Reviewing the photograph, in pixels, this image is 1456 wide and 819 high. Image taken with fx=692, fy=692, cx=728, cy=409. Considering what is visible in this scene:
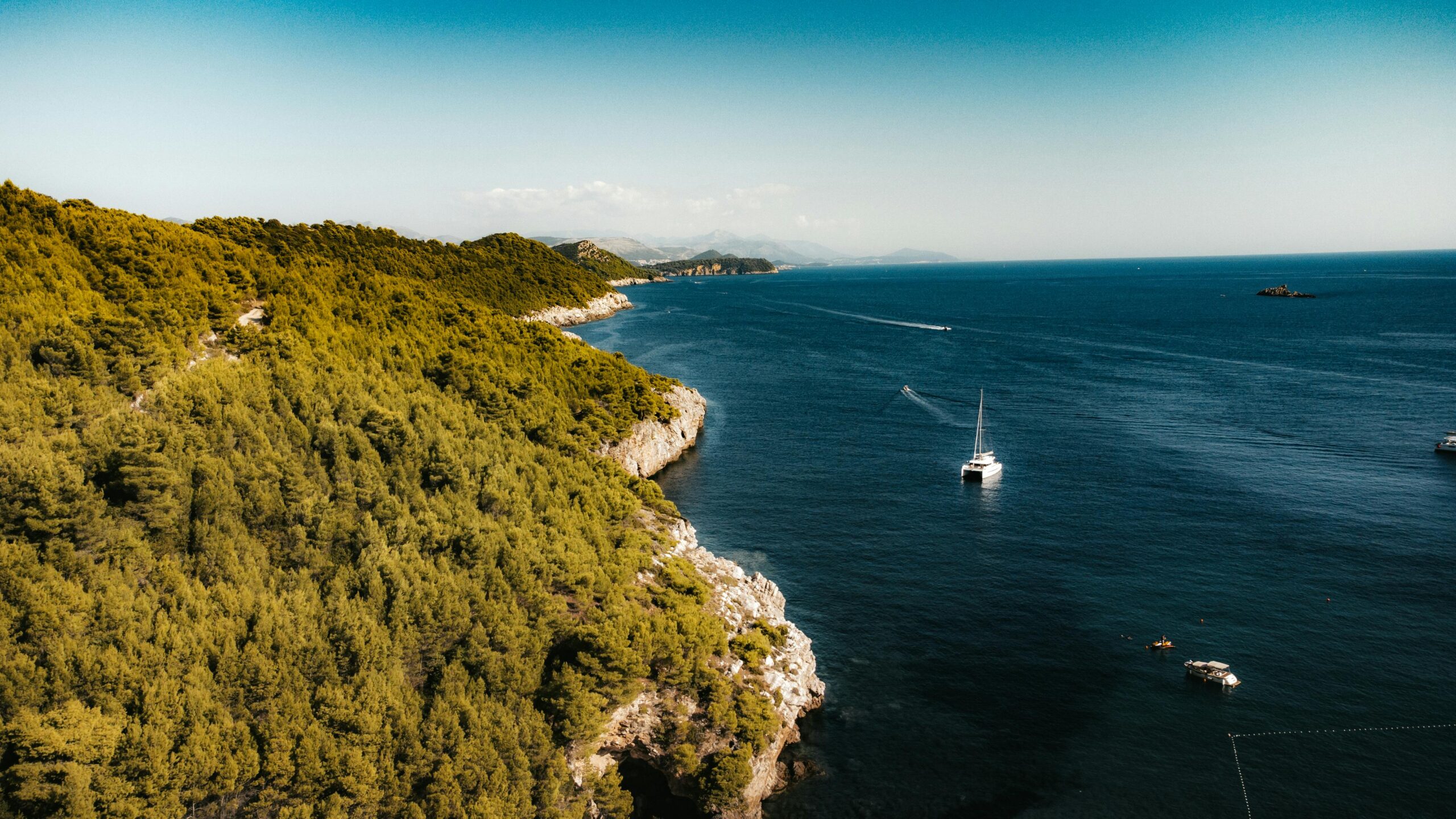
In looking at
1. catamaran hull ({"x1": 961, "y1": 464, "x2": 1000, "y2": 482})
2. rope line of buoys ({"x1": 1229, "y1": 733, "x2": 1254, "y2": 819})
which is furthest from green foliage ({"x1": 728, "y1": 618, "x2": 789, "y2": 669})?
catamaran hull ({"x1": 961, "y1": 464, "x2": 1000, "y2": 482})

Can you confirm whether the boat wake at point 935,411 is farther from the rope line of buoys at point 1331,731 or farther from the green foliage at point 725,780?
the green foliage at point 725,780

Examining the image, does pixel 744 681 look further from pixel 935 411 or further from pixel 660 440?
pixel 935 411

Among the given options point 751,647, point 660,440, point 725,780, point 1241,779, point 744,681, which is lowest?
point 1241,779

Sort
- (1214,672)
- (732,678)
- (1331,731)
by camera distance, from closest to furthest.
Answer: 1. (1331,731)
2. (732,678)
3. (1214,672)

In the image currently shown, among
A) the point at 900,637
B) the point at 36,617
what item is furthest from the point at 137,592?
the point at 900,637

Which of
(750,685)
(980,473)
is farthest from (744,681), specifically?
(980,473)

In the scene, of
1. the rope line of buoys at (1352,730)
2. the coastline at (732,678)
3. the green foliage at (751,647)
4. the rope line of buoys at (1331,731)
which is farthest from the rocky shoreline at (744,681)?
the rope line of buoys at (1352,730)

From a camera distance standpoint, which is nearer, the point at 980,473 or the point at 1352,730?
the point at 1352,730

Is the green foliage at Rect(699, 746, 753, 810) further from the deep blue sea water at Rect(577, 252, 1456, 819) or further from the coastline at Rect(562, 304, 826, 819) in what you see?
the deep blue sea water at Rect(577, 252, 1456, 819)
